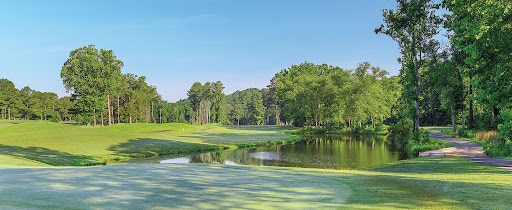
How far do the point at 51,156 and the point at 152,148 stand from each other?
37.0 ft

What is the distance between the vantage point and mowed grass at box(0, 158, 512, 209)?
8.82 metres

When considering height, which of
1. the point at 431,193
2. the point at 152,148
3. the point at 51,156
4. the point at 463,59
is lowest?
the point at 152,148

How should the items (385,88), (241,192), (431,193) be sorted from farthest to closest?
(385,88) → (241,192) → (431,193)

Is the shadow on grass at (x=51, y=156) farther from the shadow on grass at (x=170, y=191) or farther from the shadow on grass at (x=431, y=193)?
the shadow on grass at (x=431, y=193)

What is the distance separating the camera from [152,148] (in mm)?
40000

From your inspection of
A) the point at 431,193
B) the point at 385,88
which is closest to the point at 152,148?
the point at 431,193

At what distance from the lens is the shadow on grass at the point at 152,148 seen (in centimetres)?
3680

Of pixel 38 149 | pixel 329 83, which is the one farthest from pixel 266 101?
pixel 38 149

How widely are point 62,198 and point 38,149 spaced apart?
102ft

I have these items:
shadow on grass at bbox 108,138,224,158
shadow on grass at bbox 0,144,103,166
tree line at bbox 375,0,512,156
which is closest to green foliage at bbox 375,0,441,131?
tree line at bbox 375,0,512,156

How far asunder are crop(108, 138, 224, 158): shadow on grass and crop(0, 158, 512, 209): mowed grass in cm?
2363

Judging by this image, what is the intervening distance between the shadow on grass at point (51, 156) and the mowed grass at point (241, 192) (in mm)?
16530

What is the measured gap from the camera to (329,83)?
3383 inches

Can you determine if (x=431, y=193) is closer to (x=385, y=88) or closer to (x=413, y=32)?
(x=413, y=32)
